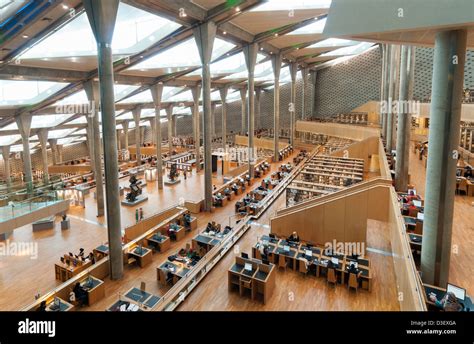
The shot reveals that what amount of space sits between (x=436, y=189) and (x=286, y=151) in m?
22.7

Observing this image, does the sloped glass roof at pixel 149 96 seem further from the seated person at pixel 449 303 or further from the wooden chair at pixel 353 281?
the seated person at pixel 449 303

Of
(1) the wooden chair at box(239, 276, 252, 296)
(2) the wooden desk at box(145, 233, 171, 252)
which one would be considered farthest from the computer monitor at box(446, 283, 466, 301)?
(2) the wooden desk at box(145, 233, 171, 252)

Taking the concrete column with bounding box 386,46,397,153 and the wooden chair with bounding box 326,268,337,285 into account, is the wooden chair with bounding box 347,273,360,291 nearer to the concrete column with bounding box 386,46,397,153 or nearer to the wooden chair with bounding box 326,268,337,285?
the wooden chair with bounding box 326,268,337,285

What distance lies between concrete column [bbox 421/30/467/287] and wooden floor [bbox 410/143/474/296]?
0.88 metres

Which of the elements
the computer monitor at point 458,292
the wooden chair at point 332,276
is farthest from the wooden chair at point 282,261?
the computer monitor at point 458,292

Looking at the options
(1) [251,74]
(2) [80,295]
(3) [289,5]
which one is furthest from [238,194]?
(2) [80,295]

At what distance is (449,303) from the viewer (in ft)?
18.2

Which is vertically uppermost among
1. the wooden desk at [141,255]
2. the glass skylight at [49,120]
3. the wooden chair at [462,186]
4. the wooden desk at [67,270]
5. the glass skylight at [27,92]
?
the glass skylight at [27,92]

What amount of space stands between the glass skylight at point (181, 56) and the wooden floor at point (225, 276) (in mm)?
8746

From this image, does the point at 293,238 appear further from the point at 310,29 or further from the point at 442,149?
the point at 310,29

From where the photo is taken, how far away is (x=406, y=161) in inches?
464

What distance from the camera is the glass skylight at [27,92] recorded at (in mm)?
17016
